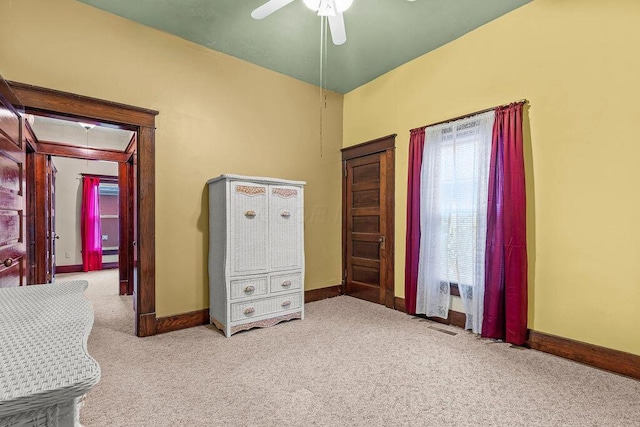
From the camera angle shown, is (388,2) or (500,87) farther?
(500,87)

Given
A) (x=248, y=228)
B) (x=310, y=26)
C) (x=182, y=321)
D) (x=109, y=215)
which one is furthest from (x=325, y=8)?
(x=109, y=215)

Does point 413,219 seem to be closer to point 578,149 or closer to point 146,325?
point 578,149

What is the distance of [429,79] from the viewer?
3.45m

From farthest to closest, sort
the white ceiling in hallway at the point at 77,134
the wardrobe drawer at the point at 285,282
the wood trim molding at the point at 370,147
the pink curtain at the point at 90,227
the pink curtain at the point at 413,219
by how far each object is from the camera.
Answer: the pink curtain at the point at 90,227 < the white ceiling in hallway at the point at 77,134 < the wood trim molding at the point at 370,147 < the pink curtain at the point at 413,219 < the wardrobe drawer at the point at 285,282

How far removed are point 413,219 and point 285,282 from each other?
61.3 inches

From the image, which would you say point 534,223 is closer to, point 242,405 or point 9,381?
point 242,405

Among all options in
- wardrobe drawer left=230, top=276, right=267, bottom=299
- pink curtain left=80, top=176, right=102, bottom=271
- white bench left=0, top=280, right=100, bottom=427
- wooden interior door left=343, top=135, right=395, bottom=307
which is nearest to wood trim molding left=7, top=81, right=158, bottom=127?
wardrobe drawer left=230, top=276, right=267, bottom=299

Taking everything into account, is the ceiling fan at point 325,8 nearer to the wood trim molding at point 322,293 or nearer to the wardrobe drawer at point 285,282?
the wardrobe drawer at point 285,282

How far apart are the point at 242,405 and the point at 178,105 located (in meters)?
2.74

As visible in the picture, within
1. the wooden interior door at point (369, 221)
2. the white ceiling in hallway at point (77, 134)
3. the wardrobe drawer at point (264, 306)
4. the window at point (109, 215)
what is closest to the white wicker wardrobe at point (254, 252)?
the wardrobe drawer at point (264, 306)

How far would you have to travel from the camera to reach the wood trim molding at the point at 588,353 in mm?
2162

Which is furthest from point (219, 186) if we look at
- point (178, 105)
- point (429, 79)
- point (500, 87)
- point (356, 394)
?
point (500, 87)

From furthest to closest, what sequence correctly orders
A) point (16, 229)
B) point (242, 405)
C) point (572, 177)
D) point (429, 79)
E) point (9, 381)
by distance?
point (429, 79)
point (572, 177)
point (16, 229)
point (242, 405)
point (9, 381)

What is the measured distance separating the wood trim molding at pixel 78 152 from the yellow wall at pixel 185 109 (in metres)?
2.16
